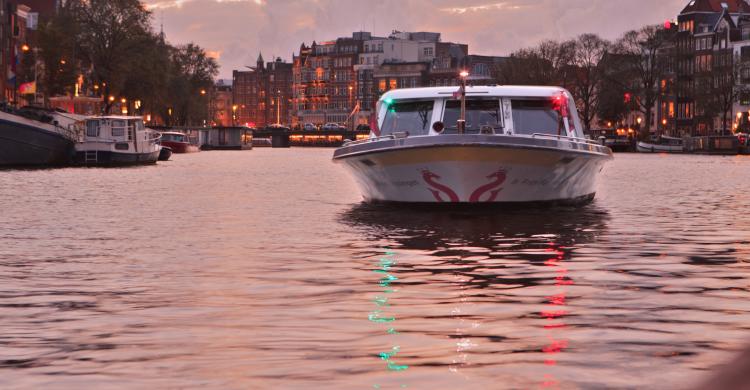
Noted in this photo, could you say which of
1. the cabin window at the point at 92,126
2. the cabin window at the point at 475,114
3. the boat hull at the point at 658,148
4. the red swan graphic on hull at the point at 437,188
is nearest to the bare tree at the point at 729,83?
the boat hull at the point at 658,148

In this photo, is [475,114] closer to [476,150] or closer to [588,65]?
[476,150]

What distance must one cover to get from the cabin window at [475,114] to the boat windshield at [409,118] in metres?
0.45

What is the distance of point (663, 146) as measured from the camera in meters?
147

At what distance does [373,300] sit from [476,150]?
13.0 meters

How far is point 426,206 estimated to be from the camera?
28.2 meters

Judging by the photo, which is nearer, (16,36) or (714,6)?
(16,36)

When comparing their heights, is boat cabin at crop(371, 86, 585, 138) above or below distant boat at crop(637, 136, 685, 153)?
above

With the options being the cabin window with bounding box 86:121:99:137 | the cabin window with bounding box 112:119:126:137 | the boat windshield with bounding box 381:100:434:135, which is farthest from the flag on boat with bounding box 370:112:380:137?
the cabin window with bounding box 86:121:99:137

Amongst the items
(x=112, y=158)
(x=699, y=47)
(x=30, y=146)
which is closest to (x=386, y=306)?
(x=30, y=146)

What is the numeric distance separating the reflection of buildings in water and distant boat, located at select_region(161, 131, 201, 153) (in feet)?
333

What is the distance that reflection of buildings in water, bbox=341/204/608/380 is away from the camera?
1146 centimetres

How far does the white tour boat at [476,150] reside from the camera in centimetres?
2681

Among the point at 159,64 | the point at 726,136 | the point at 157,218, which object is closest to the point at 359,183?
the point at 157,218

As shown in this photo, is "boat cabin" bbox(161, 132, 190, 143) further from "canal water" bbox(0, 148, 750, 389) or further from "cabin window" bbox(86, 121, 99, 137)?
"canal water" bbox(0, 148, 750, 389)
